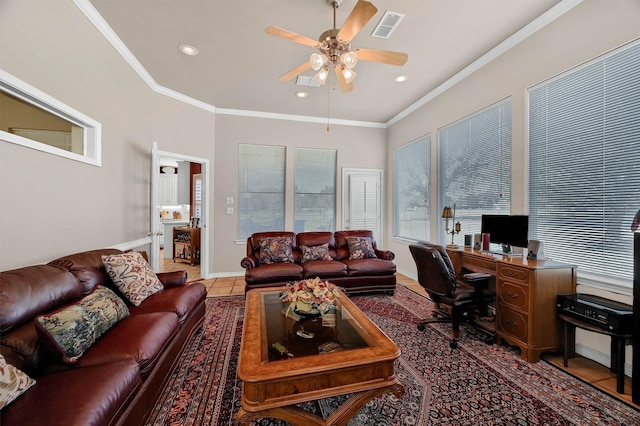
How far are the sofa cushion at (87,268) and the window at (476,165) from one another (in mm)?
4306

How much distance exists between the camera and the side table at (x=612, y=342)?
1.86 m

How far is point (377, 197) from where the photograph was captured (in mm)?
6020

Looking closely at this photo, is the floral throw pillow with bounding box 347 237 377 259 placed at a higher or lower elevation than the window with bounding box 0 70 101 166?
lower

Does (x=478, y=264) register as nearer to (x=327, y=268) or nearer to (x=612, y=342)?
(x=612, y=342)

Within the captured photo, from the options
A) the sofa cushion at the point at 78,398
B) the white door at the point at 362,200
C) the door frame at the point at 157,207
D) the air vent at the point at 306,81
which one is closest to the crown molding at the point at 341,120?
the door frame at the point at 157,207

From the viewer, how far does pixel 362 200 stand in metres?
5.89

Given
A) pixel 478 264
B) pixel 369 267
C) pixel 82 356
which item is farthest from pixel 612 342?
pixel 82 356

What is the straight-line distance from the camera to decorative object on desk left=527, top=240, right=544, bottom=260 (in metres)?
2.62

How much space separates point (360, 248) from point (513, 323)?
2.30 meters

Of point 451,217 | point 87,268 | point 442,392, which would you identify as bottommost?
point 442,392

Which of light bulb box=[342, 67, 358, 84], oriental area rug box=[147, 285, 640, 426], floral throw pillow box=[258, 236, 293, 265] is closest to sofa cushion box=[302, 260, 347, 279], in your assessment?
floral throw pillow box=[258, 236, 293, 265]

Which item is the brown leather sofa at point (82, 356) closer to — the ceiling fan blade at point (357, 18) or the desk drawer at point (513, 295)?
the ceiling fan blade at point (357, 18)

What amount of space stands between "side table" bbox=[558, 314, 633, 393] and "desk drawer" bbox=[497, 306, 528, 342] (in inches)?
11.2

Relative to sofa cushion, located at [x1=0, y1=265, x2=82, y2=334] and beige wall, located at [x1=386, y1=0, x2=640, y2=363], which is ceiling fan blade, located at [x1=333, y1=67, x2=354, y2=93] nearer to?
beige wall, located at [x1=386, y1=0, x2=640, y2=363]
